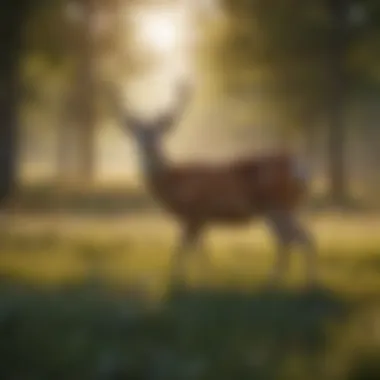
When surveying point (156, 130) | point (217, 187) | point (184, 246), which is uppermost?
point (156, 130)

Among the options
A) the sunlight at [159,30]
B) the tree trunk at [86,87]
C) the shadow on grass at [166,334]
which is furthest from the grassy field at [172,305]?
the sunlight at [159,30]

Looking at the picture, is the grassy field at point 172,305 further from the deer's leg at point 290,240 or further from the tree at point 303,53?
the tree at point 303,53

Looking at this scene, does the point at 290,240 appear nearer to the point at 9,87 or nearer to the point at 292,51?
the point at 292,51

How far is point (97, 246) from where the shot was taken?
1.38 metres

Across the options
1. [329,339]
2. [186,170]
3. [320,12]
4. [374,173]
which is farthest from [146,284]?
[320,12]

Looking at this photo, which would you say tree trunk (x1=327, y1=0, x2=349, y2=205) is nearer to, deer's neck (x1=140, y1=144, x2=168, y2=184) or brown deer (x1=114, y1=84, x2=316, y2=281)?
brown deer (x1=114, y1=84, x2=316, y2=281)

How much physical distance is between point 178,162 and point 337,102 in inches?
11.8

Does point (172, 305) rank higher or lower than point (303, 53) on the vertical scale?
lower

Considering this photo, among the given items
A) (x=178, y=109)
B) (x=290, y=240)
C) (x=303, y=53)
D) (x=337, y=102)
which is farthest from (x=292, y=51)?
(x=290, y=240)

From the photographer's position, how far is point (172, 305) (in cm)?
136

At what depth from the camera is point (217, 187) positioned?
4.56ft

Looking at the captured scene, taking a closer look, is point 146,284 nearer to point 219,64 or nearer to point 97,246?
point 97,246

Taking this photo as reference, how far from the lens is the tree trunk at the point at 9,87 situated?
4.63 ft

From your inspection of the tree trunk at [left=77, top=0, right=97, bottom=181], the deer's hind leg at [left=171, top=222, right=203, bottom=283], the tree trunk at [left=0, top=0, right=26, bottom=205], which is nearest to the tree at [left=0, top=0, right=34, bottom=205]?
the tree trunk at [left=0, top=0, right=26, bottom=205]
